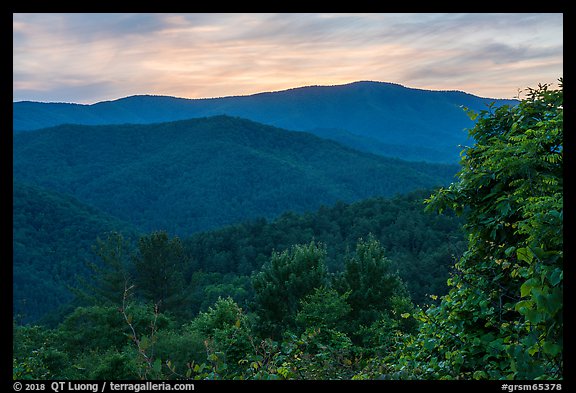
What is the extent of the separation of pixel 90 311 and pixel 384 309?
1823 centimetres

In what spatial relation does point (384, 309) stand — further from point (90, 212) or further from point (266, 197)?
point (266, 197)

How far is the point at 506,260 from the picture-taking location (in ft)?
15.8

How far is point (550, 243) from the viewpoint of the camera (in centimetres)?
325

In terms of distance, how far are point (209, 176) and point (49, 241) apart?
8415cm

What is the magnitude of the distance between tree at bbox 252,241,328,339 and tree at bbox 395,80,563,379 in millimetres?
20684

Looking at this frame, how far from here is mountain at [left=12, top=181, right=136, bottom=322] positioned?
3061 inches

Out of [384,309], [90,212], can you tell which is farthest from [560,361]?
[90,212]

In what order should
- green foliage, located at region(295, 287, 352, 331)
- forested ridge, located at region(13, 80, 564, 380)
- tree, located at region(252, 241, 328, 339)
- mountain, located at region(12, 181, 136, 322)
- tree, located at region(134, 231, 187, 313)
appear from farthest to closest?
mountain, located at region(12, 181, 136, 322)
tree, located at region(134, 231, 187, 313)
tree, located at region(252, 241, 328, 339)
green foliage, located at region(295, 287, 352, 331)
forested ridge, located at region(13, 80, 564, 380)

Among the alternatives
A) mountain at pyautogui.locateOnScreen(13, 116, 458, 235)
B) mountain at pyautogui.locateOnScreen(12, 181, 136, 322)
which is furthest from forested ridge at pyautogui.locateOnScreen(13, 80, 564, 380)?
mountain at pyautogui.locateOnScreen(13, 116, 458, 235)

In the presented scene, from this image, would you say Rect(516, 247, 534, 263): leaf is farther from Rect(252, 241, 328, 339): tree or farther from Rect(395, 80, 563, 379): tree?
Rect(252, 241, 328, 339): tree

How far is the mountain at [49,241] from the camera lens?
7775cm

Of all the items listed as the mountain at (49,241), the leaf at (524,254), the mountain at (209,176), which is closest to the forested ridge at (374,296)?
the leaf at (524,254)

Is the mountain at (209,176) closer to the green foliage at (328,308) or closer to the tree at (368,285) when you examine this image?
the tree at (368,285)
